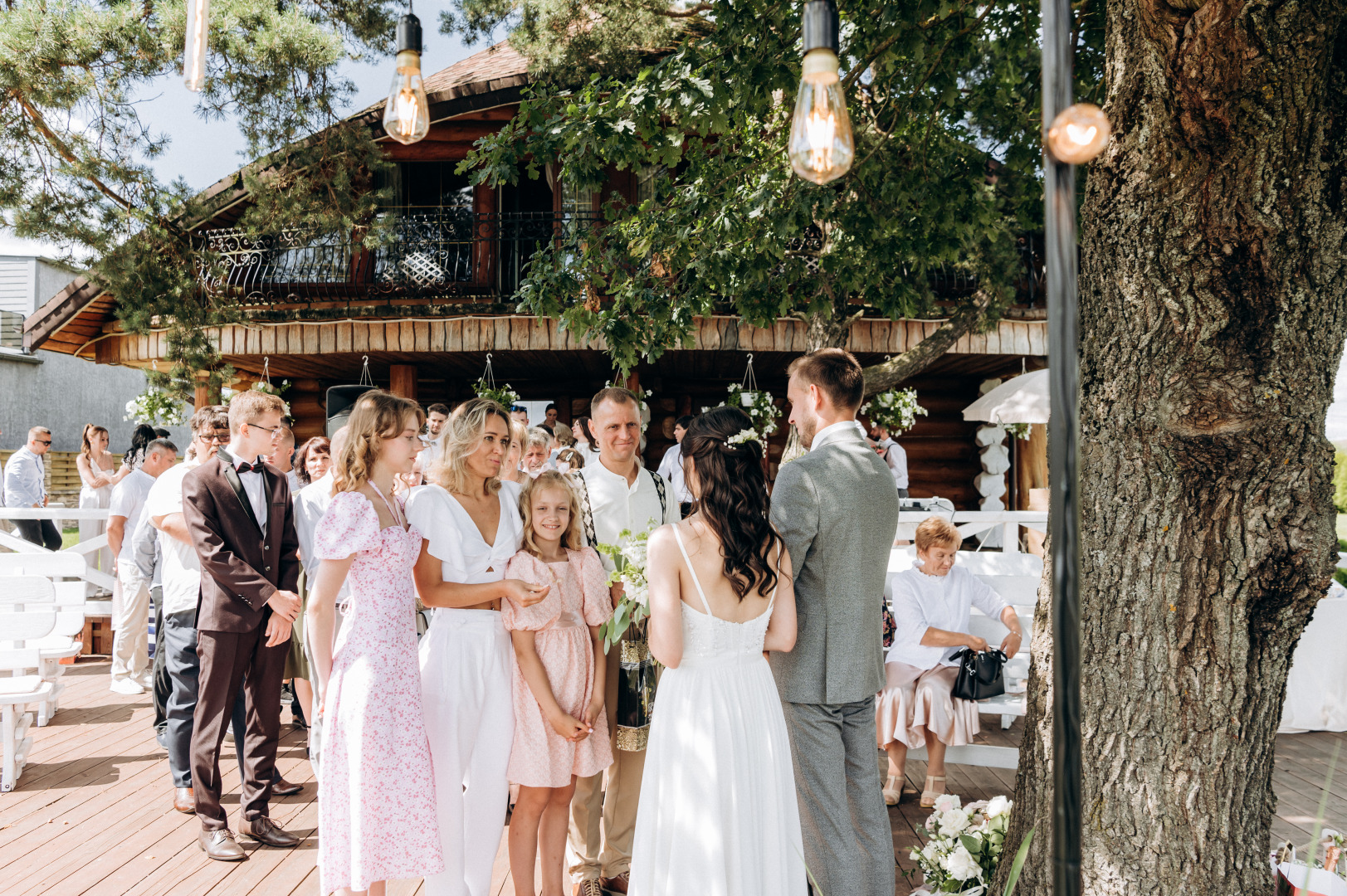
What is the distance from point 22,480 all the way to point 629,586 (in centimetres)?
846

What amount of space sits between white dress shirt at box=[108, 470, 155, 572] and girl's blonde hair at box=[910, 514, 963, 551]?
5748 mm

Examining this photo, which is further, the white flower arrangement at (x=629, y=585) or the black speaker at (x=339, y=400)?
the black speaker at (x=339, y=400)

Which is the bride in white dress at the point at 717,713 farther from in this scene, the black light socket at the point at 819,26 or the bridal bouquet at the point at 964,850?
the black light socket at the point at 819,26

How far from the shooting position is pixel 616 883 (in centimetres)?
333

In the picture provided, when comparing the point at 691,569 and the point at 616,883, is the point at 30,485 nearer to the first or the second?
the point at 616,883

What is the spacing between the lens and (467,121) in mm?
11281

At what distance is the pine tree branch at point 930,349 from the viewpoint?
8.09 metres

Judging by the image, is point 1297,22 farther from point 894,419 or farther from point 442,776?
point 894,419

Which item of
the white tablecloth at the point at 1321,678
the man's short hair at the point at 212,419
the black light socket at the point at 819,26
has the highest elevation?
the black light socket at the point at 819,26

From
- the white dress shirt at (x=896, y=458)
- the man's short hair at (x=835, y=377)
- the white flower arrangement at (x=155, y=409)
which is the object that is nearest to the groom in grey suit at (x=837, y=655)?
the man's short hair at (x=835, y=377)

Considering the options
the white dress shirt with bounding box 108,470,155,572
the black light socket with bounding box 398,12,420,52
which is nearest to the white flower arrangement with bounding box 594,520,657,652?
the black light socket with bounding box 398,12,420,52

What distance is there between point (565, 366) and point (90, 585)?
A: 6.37 meters

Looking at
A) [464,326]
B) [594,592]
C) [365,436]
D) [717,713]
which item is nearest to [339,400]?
[365,436]

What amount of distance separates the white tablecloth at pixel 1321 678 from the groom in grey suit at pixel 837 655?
440 centimetres
